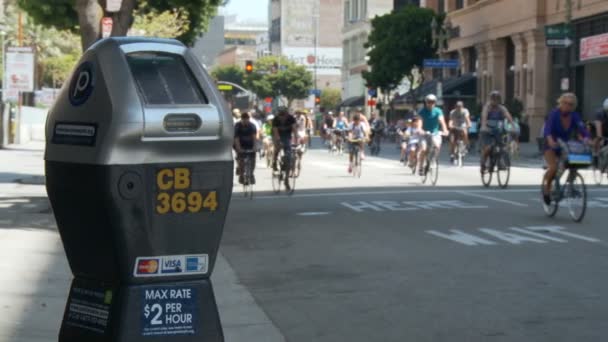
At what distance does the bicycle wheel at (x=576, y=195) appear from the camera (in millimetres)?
15711

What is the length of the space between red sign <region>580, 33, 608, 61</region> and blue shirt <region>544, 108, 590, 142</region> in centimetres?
3012

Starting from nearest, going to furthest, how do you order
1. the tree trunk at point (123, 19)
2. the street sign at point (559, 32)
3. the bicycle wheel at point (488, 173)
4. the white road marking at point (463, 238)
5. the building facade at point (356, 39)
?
the white road marking at point (463, 238) < the tree trunk at point (123, 19) < the bicycle wheel at point (488, 173) < the street sign at point (559, 32) < the building facade at point (356, 39)

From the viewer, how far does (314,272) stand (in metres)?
11.4

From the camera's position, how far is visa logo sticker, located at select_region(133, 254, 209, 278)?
5.28m

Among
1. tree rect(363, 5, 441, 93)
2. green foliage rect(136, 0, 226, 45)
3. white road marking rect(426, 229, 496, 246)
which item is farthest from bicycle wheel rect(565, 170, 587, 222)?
tree rect(363, 5, 441, 93)

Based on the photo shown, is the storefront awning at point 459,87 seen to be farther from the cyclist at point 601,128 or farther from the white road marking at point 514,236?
the white road marking at point 514,236

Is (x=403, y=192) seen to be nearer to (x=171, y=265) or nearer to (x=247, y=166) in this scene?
(x=247, y=166)

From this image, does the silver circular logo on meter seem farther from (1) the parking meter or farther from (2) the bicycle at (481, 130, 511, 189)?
(2) the bicycle at (481, 130, 511, 189)

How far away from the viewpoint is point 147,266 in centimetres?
529

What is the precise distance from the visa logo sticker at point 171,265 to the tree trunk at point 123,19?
1471 cm

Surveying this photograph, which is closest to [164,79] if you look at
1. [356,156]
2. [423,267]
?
[423,267]

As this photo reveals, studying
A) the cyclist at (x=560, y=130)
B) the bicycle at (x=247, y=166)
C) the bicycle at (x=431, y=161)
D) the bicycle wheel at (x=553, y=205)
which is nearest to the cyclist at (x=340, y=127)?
the bicycle at (x=431, y=161)

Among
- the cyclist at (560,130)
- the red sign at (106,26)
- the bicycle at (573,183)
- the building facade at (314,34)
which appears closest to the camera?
the bicycle at (573,183)

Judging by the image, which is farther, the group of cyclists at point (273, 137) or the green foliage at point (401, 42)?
the green foliage at point (401, 42)
